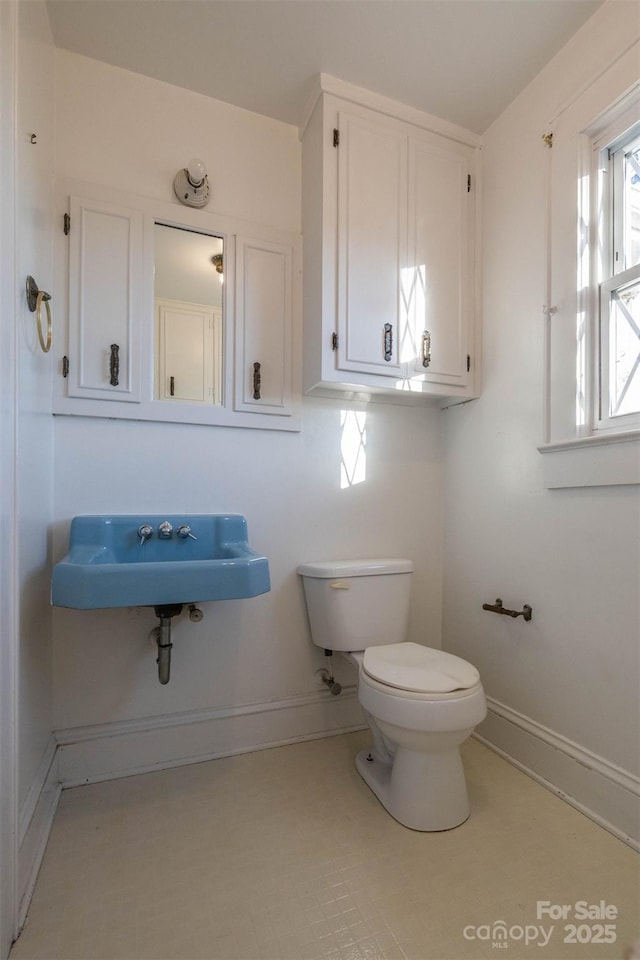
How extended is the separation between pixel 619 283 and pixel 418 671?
1.29 metres

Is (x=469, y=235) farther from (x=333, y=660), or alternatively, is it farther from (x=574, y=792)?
(x=574, y=792)

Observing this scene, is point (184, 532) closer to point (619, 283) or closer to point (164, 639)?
point (164, 639)

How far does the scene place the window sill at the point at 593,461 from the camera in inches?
47.1

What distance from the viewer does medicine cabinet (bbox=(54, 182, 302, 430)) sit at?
1451 mm

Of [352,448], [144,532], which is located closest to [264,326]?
[352,448]

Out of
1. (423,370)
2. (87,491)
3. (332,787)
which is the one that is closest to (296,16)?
(423,370)

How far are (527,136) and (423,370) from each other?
875 millimetres

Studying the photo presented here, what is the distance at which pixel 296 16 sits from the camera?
4.43 ft

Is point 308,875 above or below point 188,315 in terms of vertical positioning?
below

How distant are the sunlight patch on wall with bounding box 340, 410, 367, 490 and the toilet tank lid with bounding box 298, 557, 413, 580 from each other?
12.7 inches

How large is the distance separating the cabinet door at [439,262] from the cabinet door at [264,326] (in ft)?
1.56

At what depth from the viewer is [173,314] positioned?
62.3 inches

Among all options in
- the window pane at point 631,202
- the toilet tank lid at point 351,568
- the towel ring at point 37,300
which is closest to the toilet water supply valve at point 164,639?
the toilet tank lid at point 351,568

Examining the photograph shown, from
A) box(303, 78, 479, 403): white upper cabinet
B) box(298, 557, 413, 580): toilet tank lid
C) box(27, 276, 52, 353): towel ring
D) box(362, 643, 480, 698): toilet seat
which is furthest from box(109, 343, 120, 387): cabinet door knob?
box(362, 643, 480, 698): toilet seat
